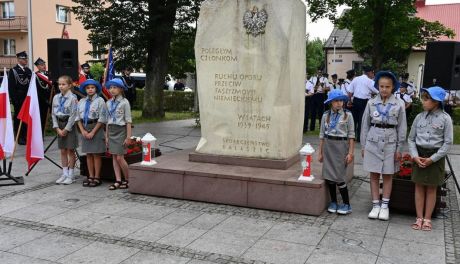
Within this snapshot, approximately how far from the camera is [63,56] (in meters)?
9.59

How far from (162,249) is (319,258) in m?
1.60

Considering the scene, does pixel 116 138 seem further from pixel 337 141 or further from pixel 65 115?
pixel 337 141

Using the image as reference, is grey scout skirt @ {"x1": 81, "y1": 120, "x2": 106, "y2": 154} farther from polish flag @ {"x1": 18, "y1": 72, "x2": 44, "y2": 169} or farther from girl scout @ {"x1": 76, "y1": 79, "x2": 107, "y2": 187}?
polish flag @ {"x1": 18, "y1": 72, "x2": 44, "y2": 169}

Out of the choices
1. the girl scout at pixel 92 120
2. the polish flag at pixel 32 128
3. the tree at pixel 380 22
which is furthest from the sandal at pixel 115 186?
the tree at pixel 380 22

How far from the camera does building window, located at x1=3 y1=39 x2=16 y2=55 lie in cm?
4238

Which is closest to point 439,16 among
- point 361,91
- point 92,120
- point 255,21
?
point 361,91

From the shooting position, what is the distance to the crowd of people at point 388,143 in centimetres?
559

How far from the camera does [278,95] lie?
7043 mm

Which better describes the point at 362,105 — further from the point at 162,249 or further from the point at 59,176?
the point at 162,249

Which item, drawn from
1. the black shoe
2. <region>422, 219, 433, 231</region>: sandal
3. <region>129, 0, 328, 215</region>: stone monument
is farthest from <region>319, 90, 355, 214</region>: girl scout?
the black shoe

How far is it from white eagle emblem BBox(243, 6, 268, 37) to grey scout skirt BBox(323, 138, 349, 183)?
80.2 inches

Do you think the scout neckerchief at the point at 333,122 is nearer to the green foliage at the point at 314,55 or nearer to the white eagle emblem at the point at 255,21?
the white eagle emblem at the point at 255,21

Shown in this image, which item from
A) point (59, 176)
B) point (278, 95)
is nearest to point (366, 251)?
point (278, 95)

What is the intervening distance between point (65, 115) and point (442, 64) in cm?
599
